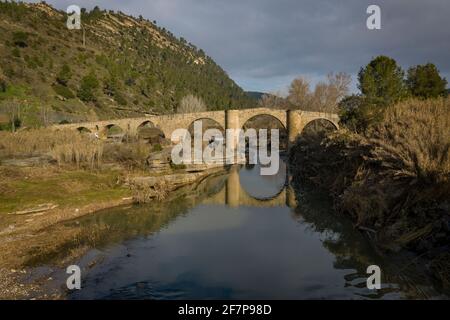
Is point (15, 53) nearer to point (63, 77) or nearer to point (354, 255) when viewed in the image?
point (63, 77)

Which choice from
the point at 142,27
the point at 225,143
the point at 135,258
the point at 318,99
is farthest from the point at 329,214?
the point at 142,27

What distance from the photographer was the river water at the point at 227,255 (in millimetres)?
10688

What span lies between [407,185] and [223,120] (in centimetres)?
4563

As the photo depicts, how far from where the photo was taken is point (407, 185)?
14.6m

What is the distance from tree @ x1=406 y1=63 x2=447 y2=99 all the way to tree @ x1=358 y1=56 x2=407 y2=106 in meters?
1.28

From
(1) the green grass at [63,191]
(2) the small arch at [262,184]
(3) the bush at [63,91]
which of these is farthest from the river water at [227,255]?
(3) the bush at [63,91]

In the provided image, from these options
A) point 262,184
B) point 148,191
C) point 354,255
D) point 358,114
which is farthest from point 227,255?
point 262,184

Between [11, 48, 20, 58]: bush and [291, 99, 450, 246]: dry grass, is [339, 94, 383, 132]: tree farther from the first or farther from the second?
[11, 48, 20, 58]: bush

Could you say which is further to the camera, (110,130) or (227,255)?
(110,130)

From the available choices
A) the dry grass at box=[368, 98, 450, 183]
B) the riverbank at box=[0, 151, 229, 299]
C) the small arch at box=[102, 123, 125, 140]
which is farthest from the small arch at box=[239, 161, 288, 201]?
the small arch at box=[102, 123, 125, 140]

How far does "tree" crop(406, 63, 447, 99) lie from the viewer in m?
35.0

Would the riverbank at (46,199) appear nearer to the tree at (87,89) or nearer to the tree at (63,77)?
the tree at (87,89)
